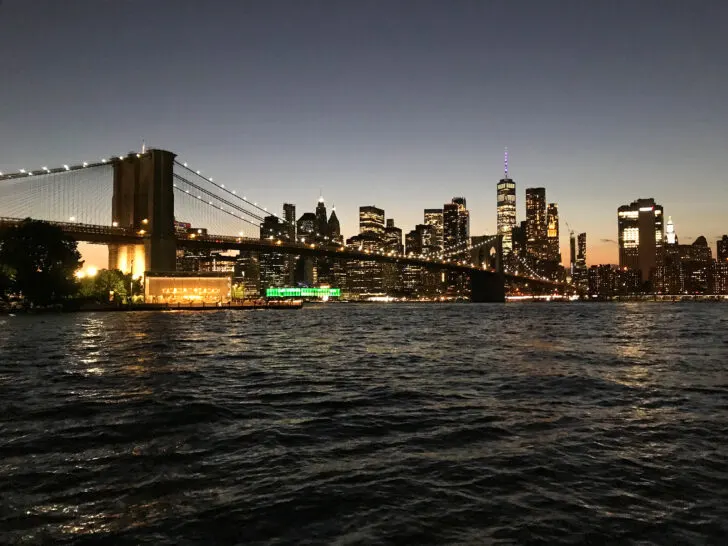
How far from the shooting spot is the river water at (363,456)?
5980 millimetres

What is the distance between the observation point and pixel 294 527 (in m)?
5.93

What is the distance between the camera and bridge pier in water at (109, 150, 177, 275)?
88.8 metres

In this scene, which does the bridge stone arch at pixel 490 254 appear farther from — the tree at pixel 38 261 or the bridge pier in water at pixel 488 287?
the tree at pixel 38 261

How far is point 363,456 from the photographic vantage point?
871cm

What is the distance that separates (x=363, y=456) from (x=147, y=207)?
9122 cm

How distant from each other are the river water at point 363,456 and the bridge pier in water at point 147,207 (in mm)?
73637

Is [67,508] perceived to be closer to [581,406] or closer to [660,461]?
[660,461]

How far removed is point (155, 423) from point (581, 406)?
358 inches

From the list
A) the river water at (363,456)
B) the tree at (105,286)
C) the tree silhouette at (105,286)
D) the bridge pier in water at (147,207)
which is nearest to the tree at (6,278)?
the tree silhouette at (105,286)

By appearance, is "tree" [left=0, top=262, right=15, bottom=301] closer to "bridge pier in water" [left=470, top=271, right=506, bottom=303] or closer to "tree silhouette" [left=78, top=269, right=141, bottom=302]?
"tree silhouette" [left=78, top=269, right=141, bottom=302]

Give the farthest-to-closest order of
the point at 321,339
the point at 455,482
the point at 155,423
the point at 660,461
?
the point at 321,339
the point at 155,423
the point at 660,461
the point at 455,482

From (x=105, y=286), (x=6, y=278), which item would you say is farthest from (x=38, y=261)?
(x=105, y=286)

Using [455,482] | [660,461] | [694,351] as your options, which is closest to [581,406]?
[660,461]

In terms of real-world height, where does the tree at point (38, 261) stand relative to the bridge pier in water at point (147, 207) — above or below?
below
